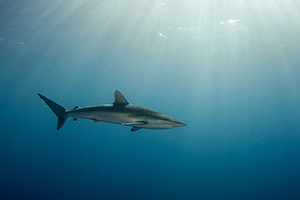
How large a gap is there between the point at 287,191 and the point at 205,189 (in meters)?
13.5

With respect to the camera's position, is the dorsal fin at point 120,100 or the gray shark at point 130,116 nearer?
the gray shark at point 130,116

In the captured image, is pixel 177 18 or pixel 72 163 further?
pixel 72 163

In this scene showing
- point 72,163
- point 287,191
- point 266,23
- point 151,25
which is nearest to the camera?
point 266,23

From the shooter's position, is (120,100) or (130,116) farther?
(120,100)

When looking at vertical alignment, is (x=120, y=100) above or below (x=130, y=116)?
above

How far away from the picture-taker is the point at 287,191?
24.9m

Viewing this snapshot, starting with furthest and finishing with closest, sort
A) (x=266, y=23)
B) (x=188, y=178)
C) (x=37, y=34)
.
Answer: (x=188, y=178), (x=37, y=34), (x=266, y=23)

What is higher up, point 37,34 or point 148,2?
point 148,2

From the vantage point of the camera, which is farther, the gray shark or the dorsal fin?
the dorsal fin

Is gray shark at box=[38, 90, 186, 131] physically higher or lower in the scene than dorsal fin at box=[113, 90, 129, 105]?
lower

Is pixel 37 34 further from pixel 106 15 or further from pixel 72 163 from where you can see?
pixel 72 163

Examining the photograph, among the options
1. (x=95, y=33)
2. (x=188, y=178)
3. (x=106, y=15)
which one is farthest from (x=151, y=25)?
(x=188, y=178)

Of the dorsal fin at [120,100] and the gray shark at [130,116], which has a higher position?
the dorsal fin at [120,100]

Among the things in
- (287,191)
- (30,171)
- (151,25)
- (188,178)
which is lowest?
(188,178)
